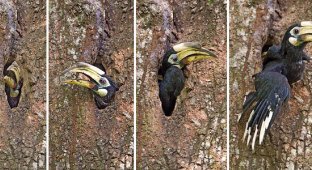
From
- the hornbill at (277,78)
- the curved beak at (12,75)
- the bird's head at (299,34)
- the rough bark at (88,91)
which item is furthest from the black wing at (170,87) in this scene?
the curved beak at (12,75)

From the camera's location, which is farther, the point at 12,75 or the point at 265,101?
the point at 12,75

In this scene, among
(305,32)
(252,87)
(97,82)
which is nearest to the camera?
(305,32)

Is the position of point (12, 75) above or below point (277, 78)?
above

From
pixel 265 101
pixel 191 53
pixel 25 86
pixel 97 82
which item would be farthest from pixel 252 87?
pixel 25 86

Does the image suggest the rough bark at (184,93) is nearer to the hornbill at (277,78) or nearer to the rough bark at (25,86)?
the hornbill at (277,78)

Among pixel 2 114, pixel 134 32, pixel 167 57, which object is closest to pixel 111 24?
pixel 134 32

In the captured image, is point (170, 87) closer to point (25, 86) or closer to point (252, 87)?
point (252, 87)

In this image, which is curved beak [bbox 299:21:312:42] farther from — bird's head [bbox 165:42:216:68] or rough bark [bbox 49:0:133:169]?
rough bark [bbox 49:0:133:169]
